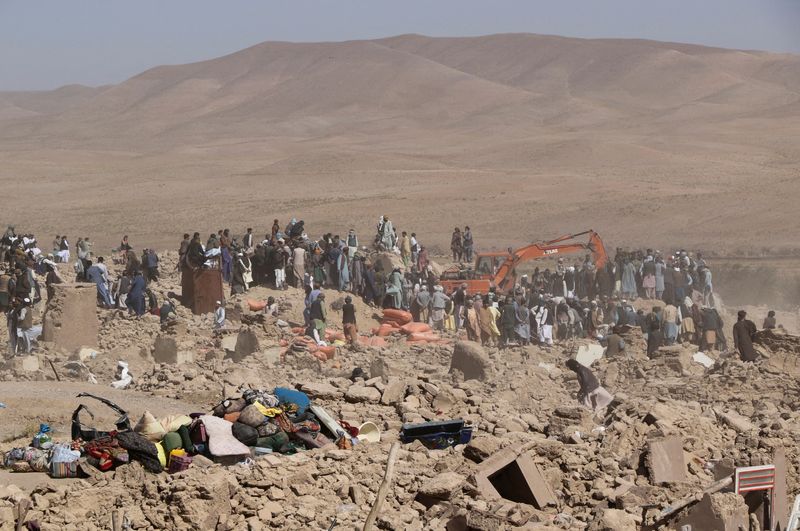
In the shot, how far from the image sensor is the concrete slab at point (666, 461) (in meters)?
10.4

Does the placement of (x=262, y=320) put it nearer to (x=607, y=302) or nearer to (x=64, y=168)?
(x=607, y=302)

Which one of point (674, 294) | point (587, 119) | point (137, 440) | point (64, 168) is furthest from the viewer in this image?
point (587, 119)

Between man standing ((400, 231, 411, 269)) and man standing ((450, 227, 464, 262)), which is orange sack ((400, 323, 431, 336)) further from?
man standing ((450, 227, 464, 262))

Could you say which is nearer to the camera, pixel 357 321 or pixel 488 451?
pixel 488 451

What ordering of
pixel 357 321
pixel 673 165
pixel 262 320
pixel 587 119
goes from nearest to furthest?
pixel 262 320, pixel 357 321, pixel 673 165, pixel 587 119

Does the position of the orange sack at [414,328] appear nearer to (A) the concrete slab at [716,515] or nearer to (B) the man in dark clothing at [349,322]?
(B) the man in dark clothing at [349,322]

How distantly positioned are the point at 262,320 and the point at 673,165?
45.8 meters

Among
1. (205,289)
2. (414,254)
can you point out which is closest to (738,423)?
(205,289)

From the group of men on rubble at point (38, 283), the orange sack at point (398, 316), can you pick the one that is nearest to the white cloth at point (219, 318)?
the group of men on rubble at point (38, 283)

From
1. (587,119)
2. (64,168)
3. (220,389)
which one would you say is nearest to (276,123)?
(587,119)

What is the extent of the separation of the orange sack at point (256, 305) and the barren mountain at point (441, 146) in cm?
2002

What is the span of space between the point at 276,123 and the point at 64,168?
4281cm

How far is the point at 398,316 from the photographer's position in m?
22.7

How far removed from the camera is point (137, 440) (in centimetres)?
998
